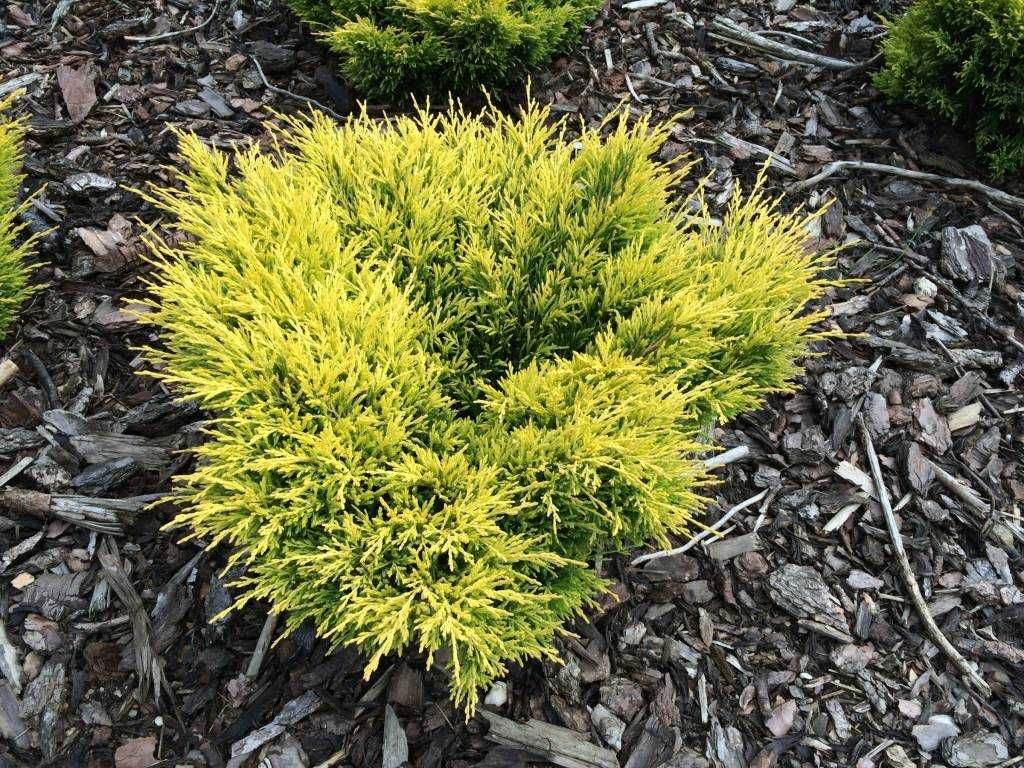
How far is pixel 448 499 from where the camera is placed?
7.95 feet

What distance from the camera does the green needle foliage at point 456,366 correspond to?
2.33m

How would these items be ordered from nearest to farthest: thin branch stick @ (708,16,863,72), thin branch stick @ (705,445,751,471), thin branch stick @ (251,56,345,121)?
thin branch stick @ (705,445,751,471) → thin branch stick @ (251,56,345,121) → thin branch stick @ (708,16,863,72)

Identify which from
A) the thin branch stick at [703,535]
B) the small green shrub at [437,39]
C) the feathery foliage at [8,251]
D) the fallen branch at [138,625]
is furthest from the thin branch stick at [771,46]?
the fallen branch at [138,625]

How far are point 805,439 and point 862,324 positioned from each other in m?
0.88

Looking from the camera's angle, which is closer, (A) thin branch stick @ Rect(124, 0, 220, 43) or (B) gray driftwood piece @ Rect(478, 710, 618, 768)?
(B) gray driftwood piece @ Rect(478, 710, 618, 768)

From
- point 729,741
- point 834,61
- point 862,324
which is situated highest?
point 834,61

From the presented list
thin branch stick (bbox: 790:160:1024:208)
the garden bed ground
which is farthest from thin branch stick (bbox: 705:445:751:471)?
thin branch stick (bbox: 790:160:1024:208)

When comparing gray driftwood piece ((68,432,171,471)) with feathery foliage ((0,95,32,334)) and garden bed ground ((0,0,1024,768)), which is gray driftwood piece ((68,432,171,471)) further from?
feathery foliage ((0,95,32,334))

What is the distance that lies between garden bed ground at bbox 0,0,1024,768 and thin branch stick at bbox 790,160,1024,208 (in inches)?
1.4

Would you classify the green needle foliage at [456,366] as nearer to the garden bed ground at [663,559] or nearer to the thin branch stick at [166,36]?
the garden bed ground at [663,559]

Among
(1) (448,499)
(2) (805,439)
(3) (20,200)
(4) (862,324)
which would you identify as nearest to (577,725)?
(1) (448,499)

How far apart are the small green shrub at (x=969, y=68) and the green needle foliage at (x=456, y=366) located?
222 cm

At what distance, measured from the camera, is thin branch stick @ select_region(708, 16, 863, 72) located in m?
5.12

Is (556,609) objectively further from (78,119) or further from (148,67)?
(148,67)
